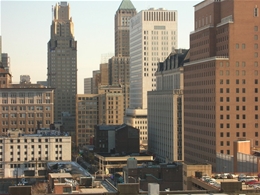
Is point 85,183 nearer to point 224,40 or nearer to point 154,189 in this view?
point 154,189

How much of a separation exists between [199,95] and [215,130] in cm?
1701

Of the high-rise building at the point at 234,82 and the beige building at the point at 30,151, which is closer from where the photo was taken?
the high-rise building at the point at 234,82

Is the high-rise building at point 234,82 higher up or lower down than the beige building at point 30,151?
higher up

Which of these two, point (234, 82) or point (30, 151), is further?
point (30, 151)

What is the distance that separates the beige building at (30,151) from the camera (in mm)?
184500

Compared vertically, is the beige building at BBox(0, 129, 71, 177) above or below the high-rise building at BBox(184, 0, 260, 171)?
Answer: below

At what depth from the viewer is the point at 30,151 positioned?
18612 cm

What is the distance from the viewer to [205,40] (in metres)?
170

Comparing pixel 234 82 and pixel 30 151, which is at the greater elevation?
pixel 234 82

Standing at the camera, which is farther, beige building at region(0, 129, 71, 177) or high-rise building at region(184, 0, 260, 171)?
beige building at region(0, 129, 71, 177)

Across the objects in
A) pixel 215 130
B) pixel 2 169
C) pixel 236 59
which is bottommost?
pixel 2 169

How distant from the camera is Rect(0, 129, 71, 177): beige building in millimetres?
184500

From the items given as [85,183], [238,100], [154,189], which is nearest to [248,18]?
[238,100]

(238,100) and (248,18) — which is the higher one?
(248,18)
